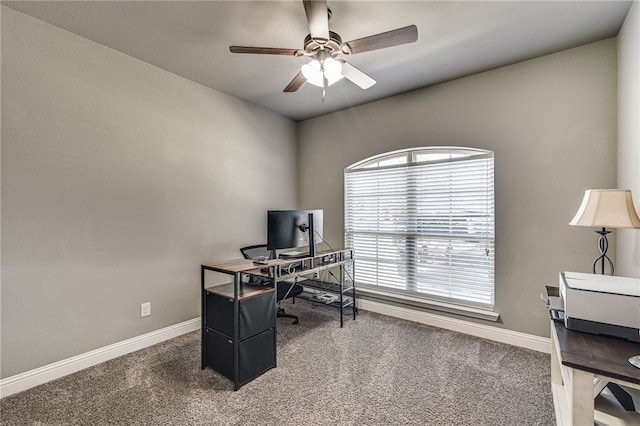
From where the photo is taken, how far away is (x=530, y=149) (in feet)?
8.53

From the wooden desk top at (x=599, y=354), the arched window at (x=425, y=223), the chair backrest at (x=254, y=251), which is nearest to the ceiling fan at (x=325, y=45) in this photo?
the arched window at (x=425, y=223)

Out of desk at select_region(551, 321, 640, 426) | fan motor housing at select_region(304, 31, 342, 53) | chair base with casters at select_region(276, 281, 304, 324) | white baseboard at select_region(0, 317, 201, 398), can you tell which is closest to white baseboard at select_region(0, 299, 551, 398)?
white baseboard at select_region(0, 317, 201, 398)

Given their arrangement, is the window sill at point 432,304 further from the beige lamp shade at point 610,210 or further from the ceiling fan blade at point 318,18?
the ceiling fan blade at point 318,18

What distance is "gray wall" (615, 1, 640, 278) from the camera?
1831 mm

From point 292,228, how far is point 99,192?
1.67 meters

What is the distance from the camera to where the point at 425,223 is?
10.6 ft

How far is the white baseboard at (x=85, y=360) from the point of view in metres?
1.99

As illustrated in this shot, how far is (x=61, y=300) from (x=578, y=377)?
3264 millimetres

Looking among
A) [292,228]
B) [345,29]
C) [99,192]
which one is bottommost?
[292,228]

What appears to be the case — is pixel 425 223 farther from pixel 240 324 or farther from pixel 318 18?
pixel 318 18

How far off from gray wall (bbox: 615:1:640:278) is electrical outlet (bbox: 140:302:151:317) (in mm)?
3854

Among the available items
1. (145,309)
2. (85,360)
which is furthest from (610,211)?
(85,360)

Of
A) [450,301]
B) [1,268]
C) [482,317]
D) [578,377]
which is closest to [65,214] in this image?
[1,268]

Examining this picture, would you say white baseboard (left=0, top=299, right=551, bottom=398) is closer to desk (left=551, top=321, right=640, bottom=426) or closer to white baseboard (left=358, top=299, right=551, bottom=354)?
white baseboard (left=358, top=299, right=551, bottom=354)
